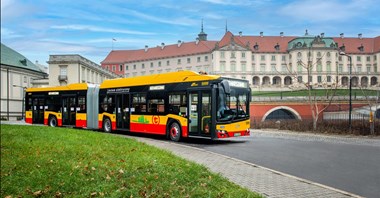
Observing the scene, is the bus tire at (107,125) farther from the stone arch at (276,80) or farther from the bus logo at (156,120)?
the stone arch at (276,80)

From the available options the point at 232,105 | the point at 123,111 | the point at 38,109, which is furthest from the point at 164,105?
the point at 38,109

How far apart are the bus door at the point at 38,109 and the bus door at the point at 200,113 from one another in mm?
15857

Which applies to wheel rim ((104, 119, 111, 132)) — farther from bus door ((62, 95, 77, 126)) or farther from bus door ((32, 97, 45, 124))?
bus door ((32, 97, 45, 124))

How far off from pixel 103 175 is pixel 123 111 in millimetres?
13327

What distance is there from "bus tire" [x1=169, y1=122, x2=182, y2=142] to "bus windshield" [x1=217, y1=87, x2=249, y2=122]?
249cm

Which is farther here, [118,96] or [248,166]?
[118,96]

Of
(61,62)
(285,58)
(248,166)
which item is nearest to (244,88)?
(248,166)

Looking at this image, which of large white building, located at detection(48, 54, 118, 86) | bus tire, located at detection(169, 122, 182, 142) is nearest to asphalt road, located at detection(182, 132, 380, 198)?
bus tire, located at detection(169, 122, 182, 142)

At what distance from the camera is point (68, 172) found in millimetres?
8766

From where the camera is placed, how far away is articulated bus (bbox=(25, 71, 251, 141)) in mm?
15992

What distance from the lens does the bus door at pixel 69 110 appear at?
2558 centimetres

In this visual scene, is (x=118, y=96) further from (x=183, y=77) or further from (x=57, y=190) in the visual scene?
(x=57, y=190)

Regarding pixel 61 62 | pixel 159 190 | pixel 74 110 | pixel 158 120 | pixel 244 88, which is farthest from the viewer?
pixel 61 62

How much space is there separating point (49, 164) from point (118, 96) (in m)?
12.3
